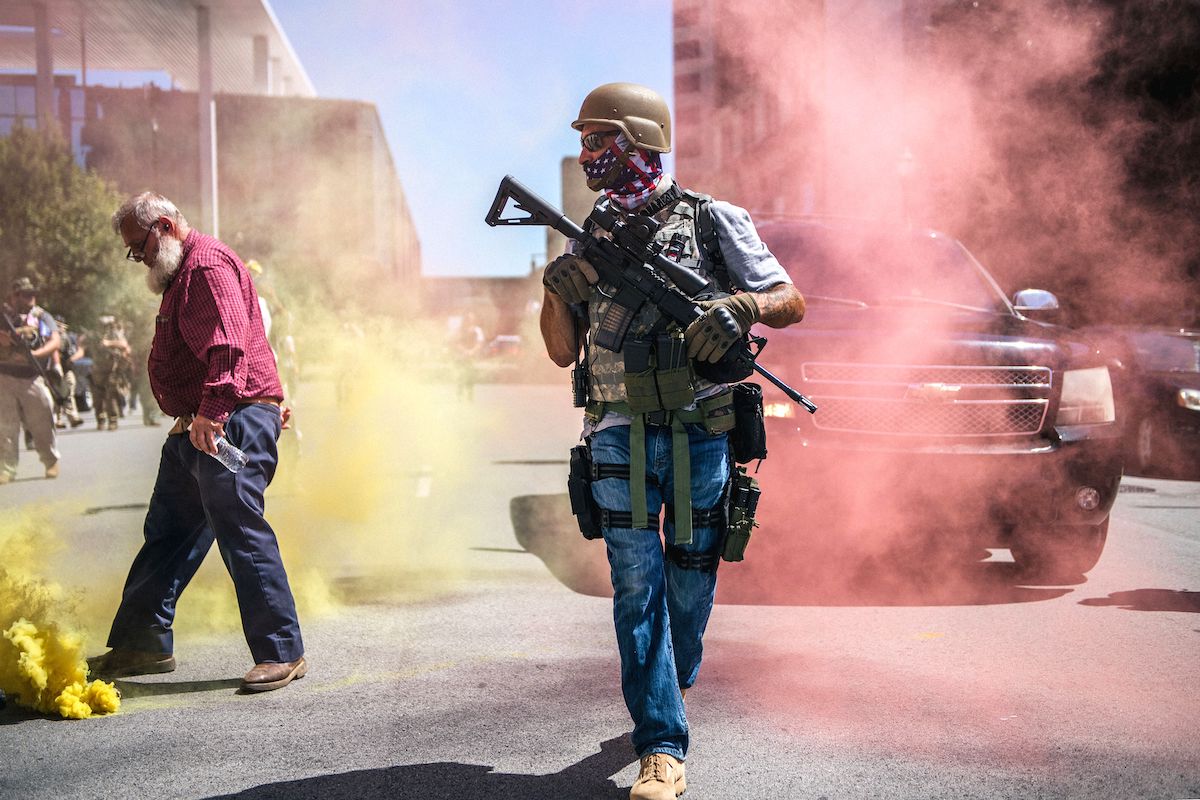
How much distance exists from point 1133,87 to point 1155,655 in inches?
336

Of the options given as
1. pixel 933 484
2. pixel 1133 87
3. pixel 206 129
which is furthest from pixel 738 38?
pixel 206 129

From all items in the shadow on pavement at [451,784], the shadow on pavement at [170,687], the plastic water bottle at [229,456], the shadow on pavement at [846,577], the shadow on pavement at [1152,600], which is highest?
the plastic water bottle at [229,456]

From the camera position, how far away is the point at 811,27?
9656 millimetres

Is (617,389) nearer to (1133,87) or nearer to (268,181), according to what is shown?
(1133,87)

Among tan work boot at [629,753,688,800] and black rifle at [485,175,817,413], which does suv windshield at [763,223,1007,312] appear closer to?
black rifle at [485,175,817,413]

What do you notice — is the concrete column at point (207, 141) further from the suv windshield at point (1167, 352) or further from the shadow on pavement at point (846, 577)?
the shadow on pavement at point (846, 577)

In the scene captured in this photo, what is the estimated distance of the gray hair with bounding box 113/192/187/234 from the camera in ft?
13.2

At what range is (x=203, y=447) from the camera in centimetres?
388

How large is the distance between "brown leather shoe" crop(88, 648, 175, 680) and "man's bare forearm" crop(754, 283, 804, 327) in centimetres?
251

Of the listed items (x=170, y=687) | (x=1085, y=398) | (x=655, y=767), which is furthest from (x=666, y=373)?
(x=1085, y=398)

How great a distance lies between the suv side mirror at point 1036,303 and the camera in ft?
20.1

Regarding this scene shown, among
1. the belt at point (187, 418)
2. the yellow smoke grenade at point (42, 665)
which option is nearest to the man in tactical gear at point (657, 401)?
the belt at point (187, 418)

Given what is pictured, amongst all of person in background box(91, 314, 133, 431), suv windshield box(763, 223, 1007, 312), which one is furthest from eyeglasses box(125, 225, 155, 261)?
person in background box(91, 314, 133, 431)

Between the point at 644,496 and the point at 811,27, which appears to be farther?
the point at 811,27
